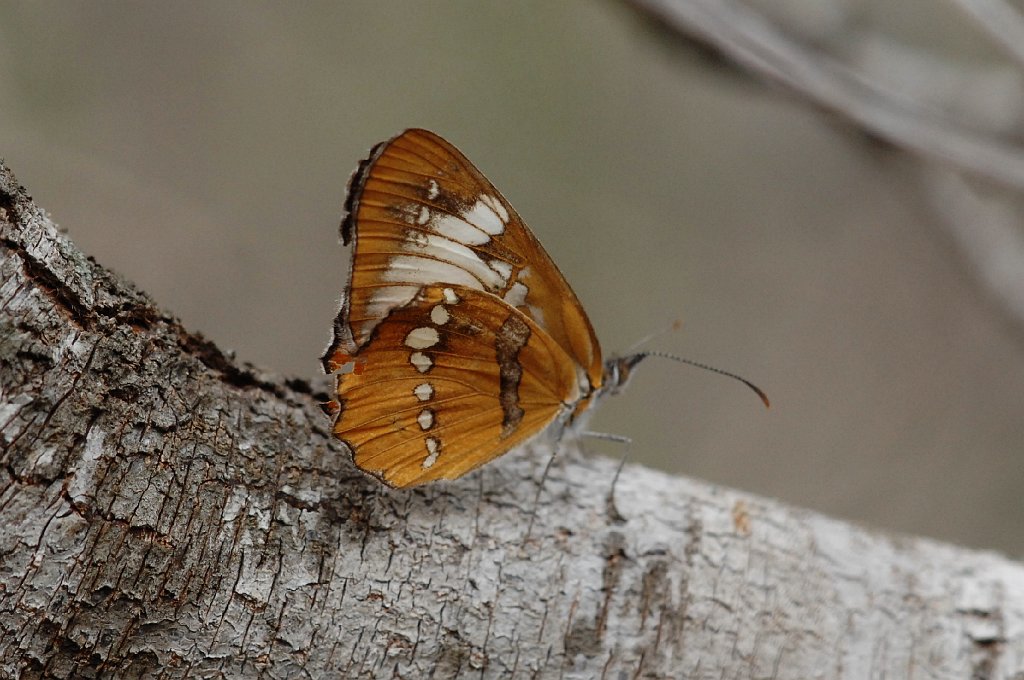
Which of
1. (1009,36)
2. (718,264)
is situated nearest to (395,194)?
(1009,36)

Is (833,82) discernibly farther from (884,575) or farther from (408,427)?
(408,427)

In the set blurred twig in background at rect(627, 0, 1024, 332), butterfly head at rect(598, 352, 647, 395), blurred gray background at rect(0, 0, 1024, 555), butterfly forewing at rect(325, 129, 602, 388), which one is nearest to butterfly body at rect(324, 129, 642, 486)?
butterfly forewing at rect(325, 129, 602, 388)

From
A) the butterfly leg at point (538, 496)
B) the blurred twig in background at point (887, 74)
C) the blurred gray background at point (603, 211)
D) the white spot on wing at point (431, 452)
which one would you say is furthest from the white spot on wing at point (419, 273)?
the blurred gray background at point (603, 211)

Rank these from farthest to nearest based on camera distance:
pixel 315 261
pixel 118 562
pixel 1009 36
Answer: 1. pixel 315 261
2. pixel 1009 36
3. pixel 118 562

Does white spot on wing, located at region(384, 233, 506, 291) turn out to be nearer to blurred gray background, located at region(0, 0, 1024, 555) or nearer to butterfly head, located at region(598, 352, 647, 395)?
butterfly head, located at region(598, 352, 647, 395)

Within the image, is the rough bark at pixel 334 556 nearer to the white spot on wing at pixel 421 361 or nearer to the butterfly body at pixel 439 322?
the butterfly body at pixel 439 322
